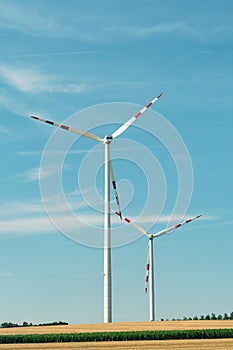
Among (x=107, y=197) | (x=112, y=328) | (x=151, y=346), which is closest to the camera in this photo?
(x=151, y=346)

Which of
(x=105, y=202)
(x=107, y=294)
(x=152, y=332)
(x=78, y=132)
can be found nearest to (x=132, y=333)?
(x=152, y=332)

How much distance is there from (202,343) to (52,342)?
1451 cm

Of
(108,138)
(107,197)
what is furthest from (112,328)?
(108,138)

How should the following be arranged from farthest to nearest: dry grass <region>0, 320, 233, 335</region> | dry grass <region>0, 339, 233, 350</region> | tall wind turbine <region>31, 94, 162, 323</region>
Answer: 1. tall wind turbine <region>31, 94, 162, 323</region>
2. dry grass <region>0, 320, 233, 335</region>
3. dry grass <region>0, 339, 233, 350</region>

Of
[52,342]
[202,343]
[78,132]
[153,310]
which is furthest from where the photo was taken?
[153,310]

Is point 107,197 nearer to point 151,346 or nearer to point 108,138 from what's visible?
point 108,138

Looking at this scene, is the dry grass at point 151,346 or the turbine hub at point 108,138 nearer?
the dry grass at point 151,346

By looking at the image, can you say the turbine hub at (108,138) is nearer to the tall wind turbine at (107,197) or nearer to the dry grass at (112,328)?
the tall wind turbine at (107,197)

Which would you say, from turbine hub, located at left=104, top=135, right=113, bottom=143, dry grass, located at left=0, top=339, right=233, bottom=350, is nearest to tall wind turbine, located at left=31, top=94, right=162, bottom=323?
turbine hub, located at left=104, top=135, right=113, bottom=143

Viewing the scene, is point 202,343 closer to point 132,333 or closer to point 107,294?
point 132,333

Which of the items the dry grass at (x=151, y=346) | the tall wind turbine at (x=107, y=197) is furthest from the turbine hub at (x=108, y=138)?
the dry grass at (x=151, y=346)

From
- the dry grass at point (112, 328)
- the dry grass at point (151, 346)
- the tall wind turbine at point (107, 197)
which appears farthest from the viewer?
the tall wind turbine at point (107, 197)

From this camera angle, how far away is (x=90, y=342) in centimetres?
6619

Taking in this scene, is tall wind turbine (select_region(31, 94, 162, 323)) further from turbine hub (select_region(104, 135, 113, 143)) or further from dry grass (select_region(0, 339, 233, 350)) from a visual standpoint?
dry grass (select_region(0, 339, 233, 350))
